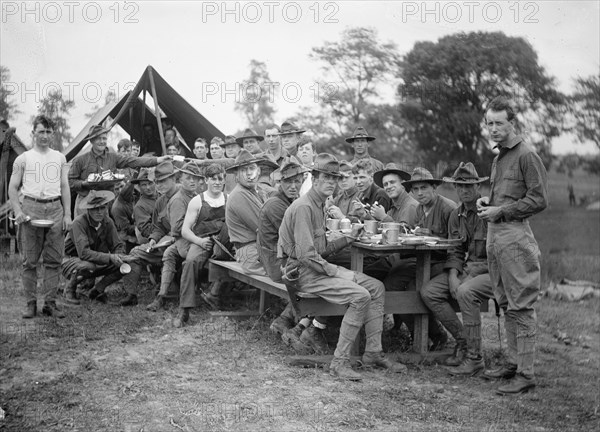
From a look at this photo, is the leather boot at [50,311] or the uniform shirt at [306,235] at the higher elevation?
the uniform shirt at [306,235]

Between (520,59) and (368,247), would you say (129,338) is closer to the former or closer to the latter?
(368,247)

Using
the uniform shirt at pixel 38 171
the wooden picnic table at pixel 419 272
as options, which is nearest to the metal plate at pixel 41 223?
the uniform shirt at pixel 38 171

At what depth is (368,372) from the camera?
5.50 metres

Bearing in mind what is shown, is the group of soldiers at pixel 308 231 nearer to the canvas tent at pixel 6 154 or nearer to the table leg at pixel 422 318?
the table leg at pixel 422 318

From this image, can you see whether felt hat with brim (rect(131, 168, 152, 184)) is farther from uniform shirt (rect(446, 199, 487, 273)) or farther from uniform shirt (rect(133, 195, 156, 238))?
uniform shirt (rect(446, 199, 487, 273))

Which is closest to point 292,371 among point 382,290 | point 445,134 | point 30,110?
point 382,290

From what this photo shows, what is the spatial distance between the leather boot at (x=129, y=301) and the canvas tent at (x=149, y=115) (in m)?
3.92

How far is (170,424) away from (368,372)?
184cm

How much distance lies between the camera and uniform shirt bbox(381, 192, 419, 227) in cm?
672

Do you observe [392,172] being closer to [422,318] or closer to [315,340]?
[422,318]

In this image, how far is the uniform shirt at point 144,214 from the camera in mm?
8461

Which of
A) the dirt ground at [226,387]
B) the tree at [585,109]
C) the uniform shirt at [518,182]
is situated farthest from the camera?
the tree at [585,109]

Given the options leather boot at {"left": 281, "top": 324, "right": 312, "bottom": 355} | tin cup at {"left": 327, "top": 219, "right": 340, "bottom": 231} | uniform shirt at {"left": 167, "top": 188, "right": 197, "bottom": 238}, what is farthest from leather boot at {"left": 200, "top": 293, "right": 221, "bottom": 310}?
tin cup at {"left": 327, "top": 219, "right": 340, "bottom": 231}

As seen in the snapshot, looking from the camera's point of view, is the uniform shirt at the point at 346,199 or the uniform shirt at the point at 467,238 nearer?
the uniform shirt at the point at 467,238
